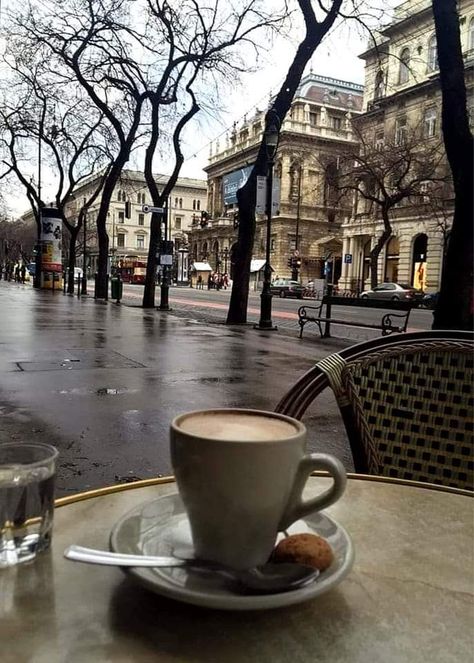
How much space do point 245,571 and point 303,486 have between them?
13cm

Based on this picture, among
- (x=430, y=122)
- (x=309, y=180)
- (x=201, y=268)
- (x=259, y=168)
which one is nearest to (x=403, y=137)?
(x=430, y=122)

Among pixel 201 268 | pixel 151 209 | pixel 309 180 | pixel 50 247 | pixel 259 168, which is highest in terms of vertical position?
pixel 309 180

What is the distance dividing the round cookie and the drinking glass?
344 mm

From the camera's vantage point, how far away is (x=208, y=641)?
0.62 meters

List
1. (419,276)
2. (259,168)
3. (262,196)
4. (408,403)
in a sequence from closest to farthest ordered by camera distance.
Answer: (408,403) → (262,196) → (259,168) → (419,276)

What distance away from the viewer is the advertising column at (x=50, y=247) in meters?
30.8

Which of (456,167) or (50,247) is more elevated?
(456,167)

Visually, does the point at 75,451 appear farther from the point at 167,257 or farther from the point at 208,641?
the point at 167,257

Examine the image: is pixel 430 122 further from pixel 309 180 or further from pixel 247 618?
pixel 247 618

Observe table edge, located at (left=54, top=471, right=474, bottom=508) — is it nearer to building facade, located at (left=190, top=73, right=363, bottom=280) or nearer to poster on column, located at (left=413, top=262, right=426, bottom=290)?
poster on column, located at (left=413, top=262, right=426, bottom=290)

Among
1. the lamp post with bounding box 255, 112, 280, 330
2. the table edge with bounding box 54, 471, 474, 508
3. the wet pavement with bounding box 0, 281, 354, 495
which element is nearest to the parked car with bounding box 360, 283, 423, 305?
the lamp post with bounding box 255, 112, 280, 330

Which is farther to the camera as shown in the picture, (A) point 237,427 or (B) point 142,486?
(B) point 142,486

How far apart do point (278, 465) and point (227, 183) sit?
13254mm

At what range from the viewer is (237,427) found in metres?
0.76
